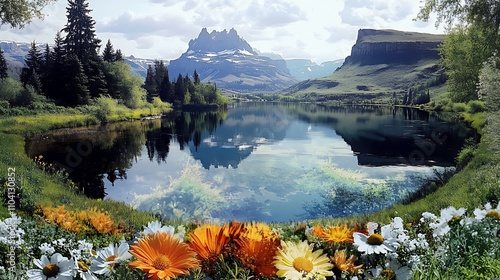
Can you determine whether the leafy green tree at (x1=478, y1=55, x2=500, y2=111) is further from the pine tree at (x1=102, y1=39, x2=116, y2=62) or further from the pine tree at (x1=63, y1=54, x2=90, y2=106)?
the pine tree at (x1=102, y1=39, x2=116, y2=62)

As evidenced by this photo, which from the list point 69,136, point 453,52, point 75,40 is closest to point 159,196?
point 69,136

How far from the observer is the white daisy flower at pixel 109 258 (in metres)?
2.29

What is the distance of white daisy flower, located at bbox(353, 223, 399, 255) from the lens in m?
2.75

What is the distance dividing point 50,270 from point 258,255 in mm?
1296

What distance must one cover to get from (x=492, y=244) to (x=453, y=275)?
1.11 meters

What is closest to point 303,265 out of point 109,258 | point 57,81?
point 109,258

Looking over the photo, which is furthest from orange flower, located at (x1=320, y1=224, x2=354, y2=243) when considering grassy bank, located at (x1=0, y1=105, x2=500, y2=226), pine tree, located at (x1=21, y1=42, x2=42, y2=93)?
pine tree, located at (x1=21, y1=42, x2=42, y2=93)

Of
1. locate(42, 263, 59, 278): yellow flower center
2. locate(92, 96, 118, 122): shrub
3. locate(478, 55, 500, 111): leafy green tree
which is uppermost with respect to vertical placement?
locate(478, 55, 500, 111): leafy green tree

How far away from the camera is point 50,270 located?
2.42 m

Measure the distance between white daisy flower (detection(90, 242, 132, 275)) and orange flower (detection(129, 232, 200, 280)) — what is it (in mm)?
311

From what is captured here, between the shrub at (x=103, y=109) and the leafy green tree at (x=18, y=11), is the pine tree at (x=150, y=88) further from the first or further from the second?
the leafy green tree at (x=18, y=11)

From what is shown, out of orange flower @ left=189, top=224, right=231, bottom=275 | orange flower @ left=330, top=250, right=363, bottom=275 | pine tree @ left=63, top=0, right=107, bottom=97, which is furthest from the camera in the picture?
pine tree @ left=63, top=0, right=107, bottom=97

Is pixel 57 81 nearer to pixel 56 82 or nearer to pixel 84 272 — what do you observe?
pixel 56 82

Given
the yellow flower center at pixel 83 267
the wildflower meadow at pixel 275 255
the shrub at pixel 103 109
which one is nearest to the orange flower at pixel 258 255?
the wildflower meadow at pixel 275 255
